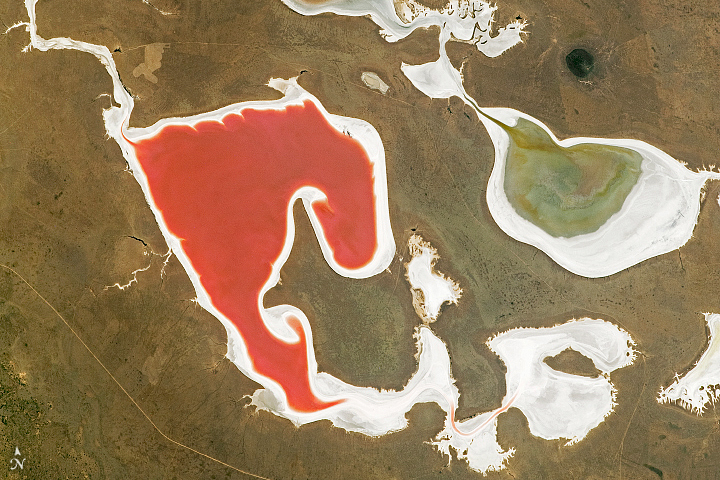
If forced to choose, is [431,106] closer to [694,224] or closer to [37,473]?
[694,224]

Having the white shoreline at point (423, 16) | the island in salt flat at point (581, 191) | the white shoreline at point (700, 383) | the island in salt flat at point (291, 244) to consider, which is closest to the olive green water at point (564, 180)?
the island in salt flat at point (581, 191)

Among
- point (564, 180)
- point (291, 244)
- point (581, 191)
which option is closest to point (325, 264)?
point (291, 244)

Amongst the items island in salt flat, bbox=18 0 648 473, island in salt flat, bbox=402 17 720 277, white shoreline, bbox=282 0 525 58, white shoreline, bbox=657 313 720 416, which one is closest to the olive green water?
island in salt flat, bbox=402 17 720 277

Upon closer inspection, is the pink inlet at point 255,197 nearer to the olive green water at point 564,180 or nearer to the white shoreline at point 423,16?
the white shoreline at point 423,16

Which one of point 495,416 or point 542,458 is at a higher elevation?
point 495,416

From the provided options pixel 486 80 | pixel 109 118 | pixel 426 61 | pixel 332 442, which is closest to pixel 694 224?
pixel 486 80

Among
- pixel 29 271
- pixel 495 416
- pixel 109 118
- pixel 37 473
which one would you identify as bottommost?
pixel 37 473
